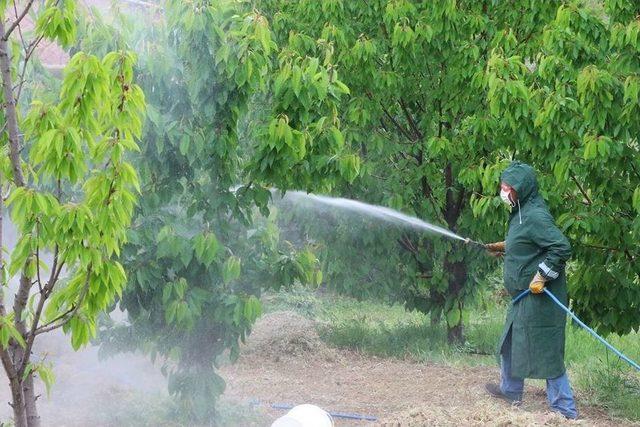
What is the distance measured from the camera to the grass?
25.5ft

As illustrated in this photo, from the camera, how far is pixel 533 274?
264 inches

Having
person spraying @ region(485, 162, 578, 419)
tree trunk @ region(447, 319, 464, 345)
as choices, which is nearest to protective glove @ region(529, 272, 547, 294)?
person spraying @ region(485, 162, 578, 419)

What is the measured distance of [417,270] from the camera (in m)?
→ 9.80

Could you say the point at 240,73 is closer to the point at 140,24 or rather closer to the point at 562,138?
the point at 140,24

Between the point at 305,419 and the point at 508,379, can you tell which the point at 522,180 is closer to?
the point at 508,379

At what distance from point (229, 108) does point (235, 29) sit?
49 cm

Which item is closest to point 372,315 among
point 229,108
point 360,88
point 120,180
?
point 360,88

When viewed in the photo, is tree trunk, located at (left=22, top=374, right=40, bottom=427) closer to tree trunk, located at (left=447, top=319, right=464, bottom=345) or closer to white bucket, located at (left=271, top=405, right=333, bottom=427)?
white bucket, located at (left=271, top=405, right=333, bottom=427)

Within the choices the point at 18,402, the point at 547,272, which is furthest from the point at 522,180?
the point at 18,402

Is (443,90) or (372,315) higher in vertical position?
(443,90)

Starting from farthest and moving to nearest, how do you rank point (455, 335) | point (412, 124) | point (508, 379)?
point (455, 335), point (412, 124), point (508, 379)

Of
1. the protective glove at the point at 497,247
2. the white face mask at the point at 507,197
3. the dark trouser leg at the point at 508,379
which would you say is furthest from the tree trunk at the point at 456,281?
the white face mask at the point at 507,197

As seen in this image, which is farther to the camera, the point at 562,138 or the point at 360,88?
the point at 360,88

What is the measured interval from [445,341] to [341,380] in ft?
6.02
